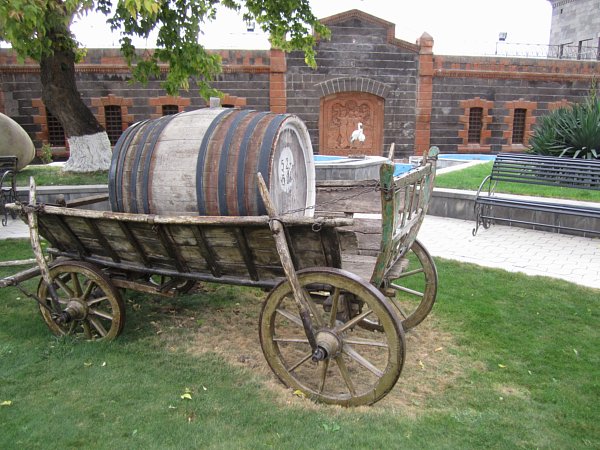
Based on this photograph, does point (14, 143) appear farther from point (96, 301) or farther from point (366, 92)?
point (366, 92)

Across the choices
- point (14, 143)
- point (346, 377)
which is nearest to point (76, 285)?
point (346, 377)

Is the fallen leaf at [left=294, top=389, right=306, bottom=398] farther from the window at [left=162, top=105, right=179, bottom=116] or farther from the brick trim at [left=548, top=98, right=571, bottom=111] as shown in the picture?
the brick trim at [left=548, top=98, right=571, bottom=111]

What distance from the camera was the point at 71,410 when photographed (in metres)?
3.27

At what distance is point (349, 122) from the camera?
19.7 meters

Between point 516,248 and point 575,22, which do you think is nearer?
point 516,248

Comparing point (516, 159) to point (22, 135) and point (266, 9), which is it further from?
point (22, 135)

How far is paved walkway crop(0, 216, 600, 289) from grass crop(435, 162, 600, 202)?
1.24 meters

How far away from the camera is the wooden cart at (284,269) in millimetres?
3102

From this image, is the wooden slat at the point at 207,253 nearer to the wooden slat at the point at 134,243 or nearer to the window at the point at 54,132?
the wooden slat at the point at 134,243

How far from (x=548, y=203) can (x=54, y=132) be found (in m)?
16.7

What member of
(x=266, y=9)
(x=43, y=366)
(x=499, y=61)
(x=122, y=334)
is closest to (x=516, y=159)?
(x=266, y=9)

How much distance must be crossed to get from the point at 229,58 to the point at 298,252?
53.5 feet

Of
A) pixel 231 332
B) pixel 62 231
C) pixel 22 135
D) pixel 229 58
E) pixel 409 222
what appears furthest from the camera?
pixel 229 58

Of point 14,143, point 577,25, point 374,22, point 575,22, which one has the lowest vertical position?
point 14,143
